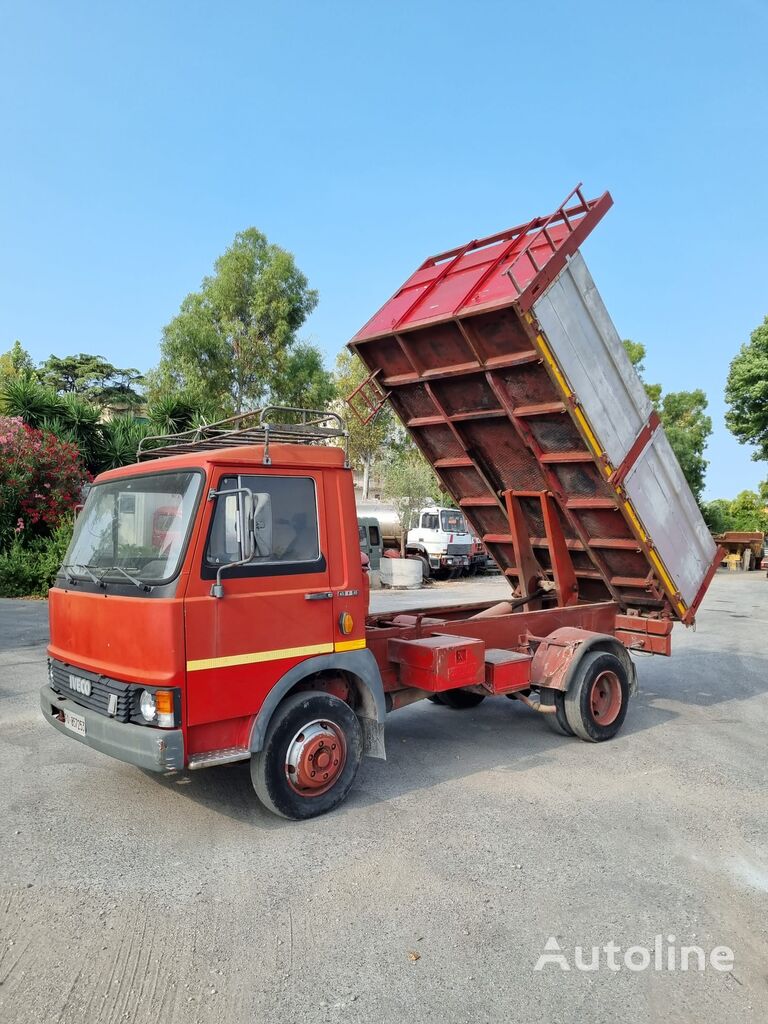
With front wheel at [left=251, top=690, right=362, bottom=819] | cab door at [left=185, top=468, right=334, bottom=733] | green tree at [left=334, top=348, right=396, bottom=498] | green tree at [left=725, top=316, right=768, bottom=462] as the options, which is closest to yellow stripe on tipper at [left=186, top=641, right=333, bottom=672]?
cab door at [left=185, top=468, right=334, bottom=733]

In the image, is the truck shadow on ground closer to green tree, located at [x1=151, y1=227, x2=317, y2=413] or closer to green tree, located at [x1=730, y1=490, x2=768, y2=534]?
green tree, located at [x1=151, y1=227, x2=317, y2=413]

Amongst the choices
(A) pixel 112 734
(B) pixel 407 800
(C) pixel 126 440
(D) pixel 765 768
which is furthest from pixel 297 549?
(C) pixel 126 440

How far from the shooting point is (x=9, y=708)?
24.8 ft

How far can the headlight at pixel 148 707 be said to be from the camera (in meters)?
4.33

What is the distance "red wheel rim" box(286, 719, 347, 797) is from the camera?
4.79 metres

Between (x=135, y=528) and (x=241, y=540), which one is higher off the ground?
(x=135, y=528)

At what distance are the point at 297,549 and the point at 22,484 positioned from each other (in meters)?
13.3

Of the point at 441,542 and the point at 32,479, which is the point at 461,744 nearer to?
the point at 32,479

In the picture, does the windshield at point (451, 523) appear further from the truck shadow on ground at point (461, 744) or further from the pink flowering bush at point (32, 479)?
the truck shadow on ground at point (461, 744)

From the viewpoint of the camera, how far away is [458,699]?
7.93 meters

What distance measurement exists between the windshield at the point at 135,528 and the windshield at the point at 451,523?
21.0 meters

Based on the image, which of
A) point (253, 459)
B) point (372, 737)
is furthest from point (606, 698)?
point (253, 459)

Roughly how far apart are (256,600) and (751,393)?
1189 inches

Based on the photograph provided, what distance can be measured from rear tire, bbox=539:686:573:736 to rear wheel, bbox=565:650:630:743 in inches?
2.9
